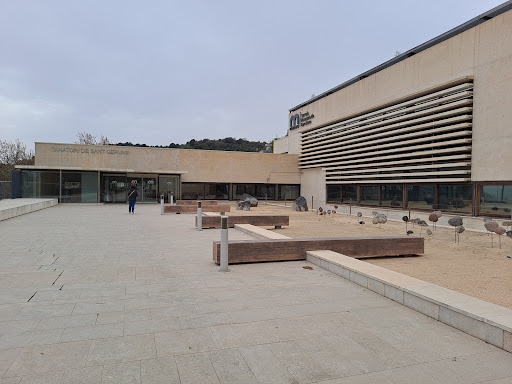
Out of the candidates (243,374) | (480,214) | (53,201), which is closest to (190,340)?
(243,374)

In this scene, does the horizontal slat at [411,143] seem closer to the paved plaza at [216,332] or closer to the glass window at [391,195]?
the glass window at [391,195]

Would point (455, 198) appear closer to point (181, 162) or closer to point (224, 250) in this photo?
point (224, 250)

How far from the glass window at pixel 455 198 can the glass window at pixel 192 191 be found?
74.7 feet

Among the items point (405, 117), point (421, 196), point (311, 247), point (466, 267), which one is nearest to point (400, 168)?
point (421, 196)

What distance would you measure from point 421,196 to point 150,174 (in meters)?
22.7

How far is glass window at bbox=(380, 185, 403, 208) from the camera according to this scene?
76.9 ft

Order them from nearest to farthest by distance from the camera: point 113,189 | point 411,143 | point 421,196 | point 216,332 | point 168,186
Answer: point 216,332 → point 421,196 → point 411,143 → point 113,189 → point 168,186

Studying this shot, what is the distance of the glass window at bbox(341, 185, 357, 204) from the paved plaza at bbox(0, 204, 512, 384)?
72.9 feet

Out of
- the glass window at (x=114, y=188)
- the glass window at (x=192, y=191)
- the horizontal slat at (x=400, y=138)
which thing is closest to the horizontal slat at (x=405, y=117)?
the horizontal slat at (x=400, y=138)

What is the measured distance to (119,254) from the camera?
336 inches

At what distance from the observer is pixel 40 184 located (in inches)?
1120

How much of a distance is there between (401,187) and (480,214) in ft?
20.4

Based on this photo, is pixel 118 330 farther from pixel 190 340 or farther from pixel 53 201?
pixel 53 201

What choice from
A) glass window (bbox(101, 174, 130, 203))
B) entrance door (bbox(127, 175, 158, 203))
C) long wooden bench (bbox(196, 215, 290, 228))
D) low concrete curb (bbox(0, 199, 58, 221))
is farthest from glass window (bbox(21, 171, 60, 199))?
long wooden bench (bbox(196, 215, 290, 228))
